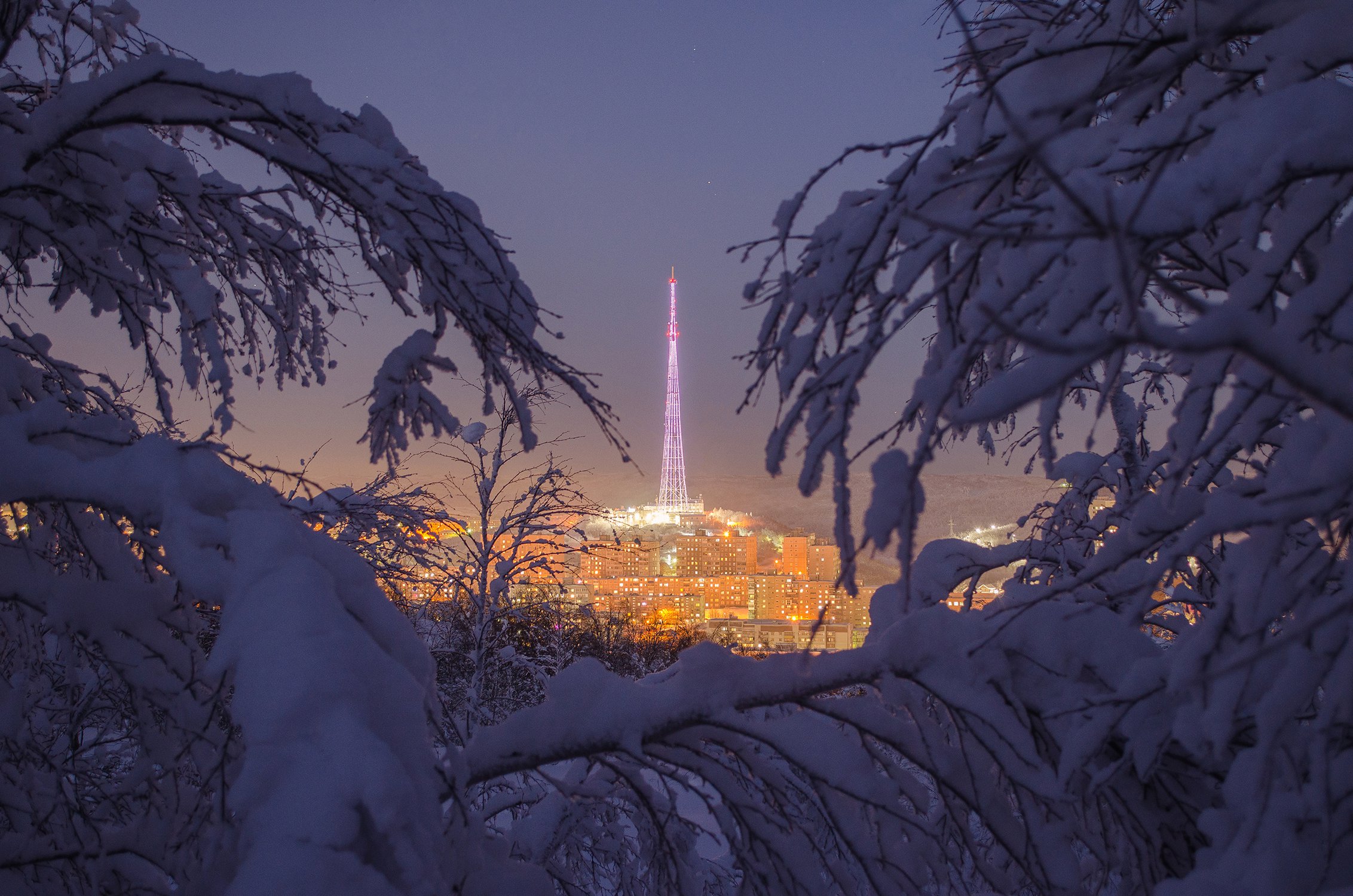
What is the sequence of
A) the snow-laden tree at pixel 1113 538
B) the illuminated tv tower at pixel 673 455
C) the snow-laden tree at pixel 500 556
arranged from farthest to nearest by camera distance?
the illuminated tv tower at pixel 673 455, the snow-laden tree at pixel 500 556, the snow-laden tree at pixel 1113 538

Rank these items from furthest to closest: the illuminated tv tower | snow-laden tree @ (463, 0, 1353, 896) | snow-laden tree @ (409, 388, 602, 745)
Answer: the illuminated tv tower < snow-laden tree @ (409, 388, 602, 745) < snow-laden tree @ (463, 0, 1353, 896)

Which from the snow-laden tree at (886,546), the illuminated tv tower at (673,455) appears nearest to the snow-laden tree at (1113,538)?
the snow-laden tree at (886,546)

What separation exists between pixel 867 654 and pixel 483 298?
1.41 metres

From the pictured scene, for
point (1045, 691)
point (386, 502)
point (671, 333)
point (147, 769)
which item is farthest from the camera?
point (671, 333)

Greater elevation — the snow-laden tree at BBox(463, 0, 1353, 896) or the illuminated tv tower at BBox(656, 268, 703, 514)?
the illuminated tv tower at BBox(656, 268, 703, 514)

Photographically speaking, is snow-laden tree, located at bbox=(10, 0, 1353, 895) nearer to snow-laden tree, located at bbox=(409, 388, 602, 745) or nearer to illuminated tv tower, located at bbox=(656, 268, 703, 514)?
snow-laden tree, located at bbox=(409, 388, 602, 745)

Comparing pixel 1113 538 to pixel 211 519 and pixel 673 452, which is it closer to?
pixel 211 519

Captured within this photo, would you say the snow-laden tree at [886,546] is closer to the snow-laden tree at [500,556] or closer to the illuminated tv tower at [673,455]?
the snow-laden tree at [500,556]

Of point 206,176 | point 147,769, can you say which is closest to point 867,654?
point 147,769

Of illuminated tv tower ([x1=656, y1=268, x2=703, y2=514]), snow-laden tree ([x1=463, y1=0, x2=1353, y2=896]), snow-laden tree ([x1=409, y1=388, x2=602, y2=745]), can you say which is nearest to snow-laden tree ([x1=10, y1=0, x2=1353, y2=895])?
snow-laden tree ([x1=463, y1=0, x2=1353, y2=896])

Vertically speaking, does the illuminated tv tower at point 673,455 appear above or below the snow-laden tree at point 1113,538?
above

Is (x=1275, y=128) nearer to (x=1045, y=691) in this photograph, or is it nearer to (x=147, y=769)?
(x=1045, y=691)

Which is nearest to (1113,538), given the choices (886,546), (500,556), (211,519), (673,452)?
(886,546)

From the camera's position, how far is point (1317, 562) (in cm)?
145
